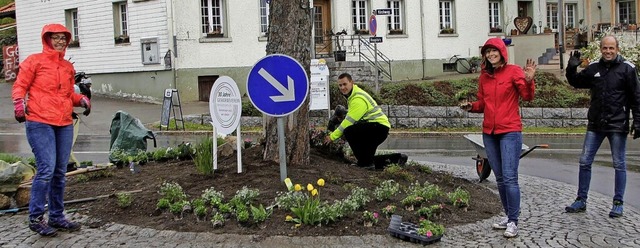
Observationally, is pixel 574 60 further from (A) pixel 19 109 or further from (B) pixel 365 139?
(A) pixel 19 109

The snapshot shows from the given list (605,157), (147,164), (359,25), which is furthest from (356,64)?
(147,164)

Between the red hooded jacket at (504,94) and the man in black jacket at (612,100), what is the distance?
133 centimetres

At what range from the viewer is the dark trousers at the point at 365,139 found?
10.8 m

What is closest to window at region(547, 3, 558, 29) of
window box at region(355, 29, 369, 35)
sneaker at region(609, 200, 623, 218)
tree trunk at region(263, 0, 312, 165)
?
window box at region(355, 29, 369, 35)

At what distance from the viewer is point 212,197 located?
25.6 ft

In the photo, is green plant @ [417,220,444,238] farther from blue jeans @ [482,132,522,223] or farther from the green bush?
the green bush

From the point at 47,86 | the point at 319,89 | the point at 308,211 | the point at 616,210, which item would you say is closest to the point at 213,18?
the point at 319,89

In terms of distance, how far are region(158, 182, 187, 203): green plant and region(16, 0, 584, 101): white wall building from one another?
2033cm

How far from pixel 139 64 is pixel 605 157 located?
19.2 meters

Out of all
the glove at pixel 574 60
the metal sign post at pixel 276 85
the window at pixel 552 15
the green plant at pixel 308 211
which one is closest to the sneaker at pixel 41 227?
the green plant at pixel 308 211

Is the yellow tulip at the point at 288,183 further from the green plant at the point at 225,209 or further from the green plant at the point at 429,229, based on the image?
the green plant at the point at 429,229

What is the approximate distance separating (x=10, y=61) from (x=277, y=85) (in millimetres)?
30990

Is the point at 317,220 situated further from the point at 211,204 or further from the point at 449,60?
the point at 449,60

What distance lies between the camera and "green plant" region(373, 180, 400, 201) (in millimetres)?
8172
